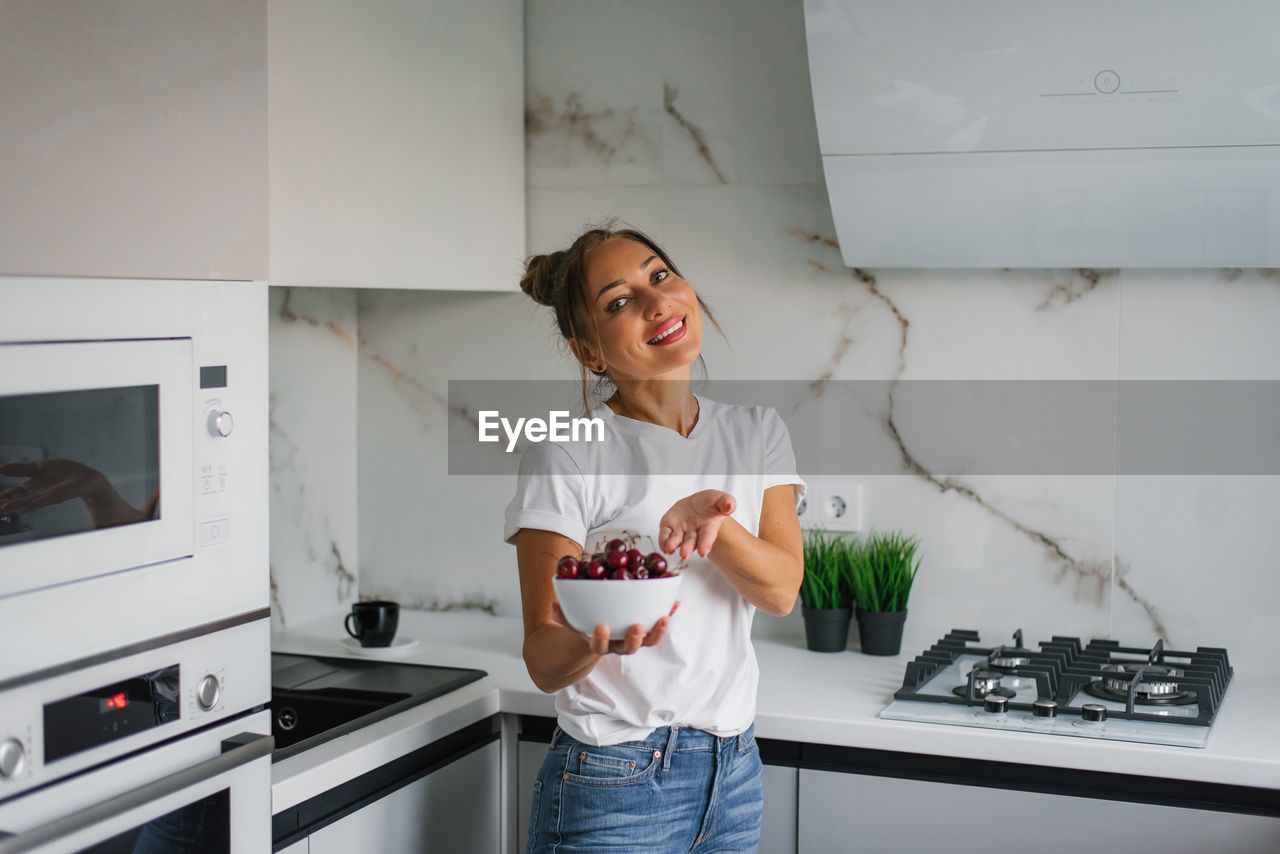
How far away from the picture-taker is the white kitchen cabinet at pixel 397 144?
1.54 meters

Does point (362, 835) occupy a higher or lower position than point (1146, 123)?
lower

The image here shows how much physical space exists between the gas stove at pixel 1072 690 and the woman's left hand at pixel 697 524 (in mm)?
507

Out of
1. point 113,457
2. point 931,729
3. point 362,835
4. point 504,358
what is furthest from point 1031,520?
point 113,457

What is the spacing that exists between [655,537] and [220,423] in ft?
1.59

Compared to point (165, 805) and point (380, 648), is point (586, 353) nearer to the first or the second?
point (165, 805)

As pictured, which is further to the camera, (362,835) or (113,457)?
(362,835)

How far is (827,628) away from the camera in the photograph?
1950mm

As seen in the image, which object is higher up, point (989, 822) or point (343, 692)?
point (343, 692)

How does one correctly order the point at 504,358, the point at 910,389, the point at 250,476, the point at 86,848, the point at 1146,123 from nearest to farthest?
the point at 86,848 → the point at 250,476 → the point at 1146,123 → the point at 910,389 → the point at 504,358

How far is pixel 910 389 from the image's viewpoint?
2014 mm

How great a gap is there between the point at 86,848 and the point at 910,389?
4.62 feet

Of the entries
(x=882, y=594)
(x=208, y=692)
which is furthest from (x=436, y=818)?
(x=882, y=594)

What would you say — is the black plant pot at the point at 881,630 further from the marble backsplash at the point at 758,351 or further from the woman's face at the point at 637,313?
the woman's face at the point at 637,313

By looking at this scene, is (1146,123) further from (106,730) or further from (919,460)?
(106,730)
